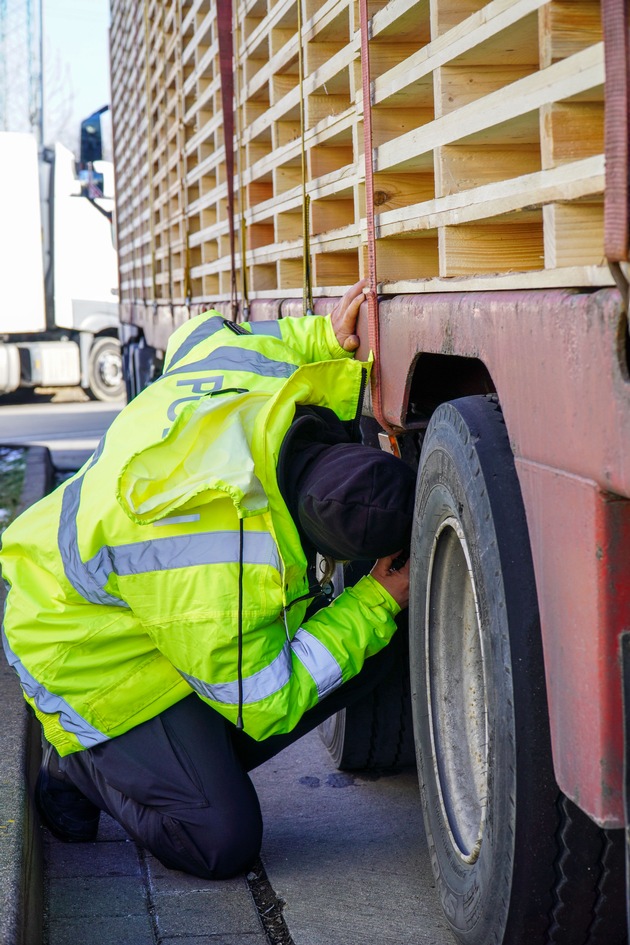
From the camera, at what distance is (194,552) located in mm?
2508

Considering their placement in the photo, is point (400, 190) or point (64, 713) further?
point (64, 713)

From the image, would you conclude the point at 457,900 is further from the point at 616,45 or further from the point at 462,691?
the point at 616,45

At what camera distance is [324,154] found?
134 inches

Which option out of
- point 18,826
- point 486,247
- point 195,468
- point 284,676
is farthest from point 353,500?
point 18,826

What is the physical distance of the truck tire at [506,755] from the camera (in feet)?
6.27

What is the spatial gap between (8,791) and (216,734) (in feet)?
1.74

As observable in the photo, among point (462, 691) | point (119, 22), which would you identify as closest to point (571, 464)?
point (462, 691)

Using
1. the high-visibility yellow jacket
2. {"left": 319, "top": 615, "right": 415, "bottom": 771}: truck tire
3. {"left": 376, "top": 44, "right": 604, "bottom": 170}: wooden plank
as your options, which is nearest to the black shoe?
the high-visibility yellow jacket

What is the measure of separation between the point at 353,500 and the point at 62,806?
4.17 feet

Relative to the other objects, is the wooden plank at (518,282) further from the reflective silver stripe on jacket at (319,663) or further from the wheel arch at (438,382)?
the reflective silver stripe on jacket at (319,663)

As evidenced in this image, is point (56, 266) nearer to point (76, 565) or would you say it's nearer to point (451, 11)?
point (76, 565)

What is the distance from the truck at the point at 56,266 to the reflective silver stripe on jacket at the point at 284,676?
516 inches

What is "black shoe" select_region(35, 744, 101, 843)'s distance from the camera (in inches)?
120

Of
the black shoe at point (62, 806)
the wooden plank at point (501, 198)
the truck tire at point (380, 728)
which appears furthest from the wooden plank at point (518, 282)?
the black shoe at point (62, 806)
